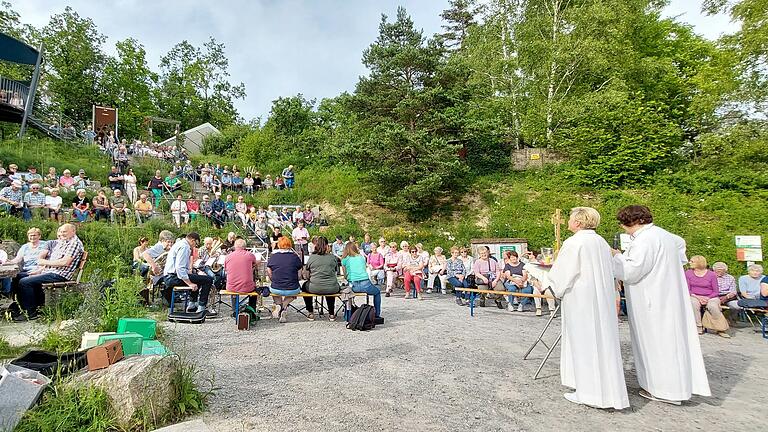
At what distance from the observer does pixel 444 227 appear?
17.5m

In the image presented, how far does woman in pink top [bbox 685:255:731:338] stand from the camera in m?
7.21

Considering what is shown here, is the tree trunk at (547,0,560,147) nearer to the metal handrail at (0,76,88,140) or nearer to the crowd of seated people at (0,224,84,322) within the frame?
the crowd of seated people at (0,224,84,322)

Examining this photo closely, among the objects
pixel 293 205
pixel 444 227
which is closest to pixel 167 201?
pixel 293 205

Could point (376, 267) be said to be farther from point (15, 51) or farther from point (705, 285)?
point (15, 51)

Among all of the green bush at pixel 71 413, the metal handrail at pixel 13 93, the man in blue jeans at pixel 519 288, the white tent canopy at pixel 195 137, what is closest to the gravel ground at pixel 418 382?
the green bush at pixel 71 413

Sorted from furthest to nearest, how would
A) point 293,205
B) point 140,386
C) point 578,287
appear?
1. point 293,205
2. point 578,287
3. point 140,386

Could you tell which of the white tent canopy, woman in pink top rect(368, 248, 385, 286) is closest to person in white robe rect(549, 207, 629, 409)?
woman in pink top rect(368, 248, 385, 286)

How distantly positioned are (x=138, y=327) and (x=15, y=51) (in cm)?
2115

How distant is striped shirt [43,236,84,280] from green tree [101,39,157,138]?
32193 mm

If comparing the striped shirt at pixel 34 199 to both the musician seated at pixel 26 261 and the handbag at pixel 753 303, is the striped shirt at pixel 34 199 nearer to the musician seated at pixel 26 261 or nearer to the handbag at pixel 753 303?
the musician seated at pixel 26 261

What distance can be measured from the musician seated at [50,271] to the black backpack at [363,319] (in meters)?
4.57

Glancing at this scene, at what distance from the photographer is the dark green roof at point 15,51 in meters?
18.4

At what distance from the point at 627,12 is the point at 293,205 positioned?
18155 mm

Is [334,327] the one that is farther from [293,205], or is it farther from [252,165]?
[252,165]
